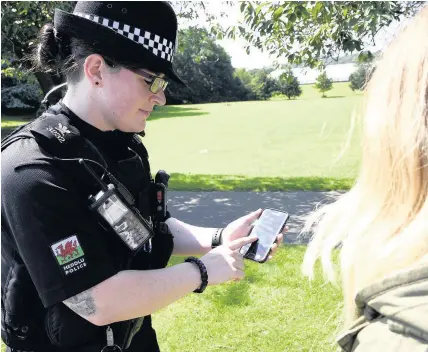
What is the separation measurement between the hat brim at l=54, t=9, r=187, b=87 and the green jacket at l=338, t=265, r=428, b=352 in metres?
1.01

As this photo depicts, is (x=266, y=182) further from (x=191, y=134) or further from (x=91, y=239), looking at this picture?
(x=191, y=134)

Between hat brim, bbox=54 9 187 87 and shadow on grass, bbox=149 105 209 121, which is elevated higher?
hat brim, bbox=54 9 187 87

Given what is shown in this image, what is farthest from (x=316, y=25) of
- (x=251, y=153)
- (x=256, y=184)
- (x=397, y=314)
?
(x=251, y=153)

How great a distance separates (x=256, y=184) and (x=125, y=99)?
8.05 m

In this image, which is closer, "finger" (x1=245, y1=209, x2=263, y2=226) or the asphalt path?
"finger" (x1=245, y1=209, x2=263, y2=226)

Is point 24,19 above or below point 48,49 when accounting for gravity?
below

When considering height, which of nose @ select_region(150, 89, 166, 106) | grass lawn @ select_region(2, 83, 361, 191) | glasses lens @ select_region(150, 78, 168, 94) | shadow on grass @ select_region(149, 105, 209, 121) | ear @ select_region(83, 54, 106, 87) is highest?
ear @ select_region(83, 54, 106, 87)

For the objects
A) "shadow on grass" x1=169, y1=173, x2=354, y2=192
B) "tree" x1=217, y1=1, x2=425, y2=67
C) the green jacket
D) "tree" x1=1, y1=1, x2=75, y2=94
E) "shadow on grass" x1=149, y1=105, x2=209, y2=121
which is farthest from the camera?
"shadow on grass" x1=149, y1=105, x2=209, y2=121

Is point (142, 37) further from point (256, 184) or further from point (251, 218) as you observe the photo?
point (256, 184)

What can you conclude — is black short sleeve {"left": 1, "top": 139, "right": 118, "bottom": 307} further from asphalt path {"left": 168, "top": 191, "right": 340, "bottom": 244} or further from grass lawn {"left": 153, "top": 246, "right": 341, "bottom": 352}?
asphalt path {"left": 168, "top": 191, "right": 340, "bottom": 244}

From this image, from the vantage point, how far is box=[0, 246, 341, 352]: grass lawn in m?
3.51

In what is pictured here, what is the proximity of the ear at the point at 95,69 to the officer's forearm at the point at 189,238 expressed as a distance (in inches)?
28.5

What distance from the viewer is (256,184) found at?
958cm

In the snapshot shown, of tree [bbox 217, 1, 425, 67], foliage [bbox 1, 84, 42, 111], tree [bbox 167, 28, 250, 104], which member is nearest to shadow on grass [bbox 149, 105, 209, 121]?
tree [bbox 167, 28, 250, 104]
